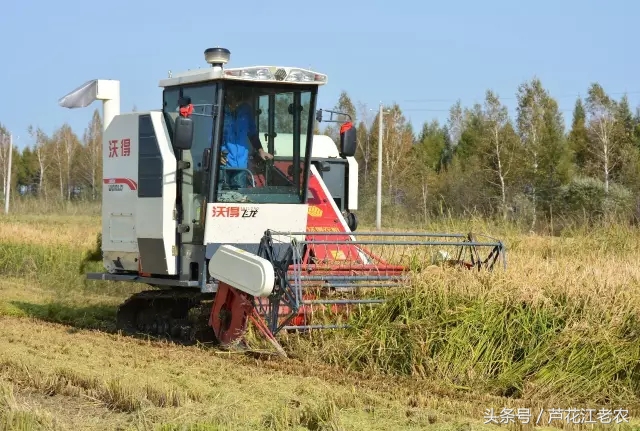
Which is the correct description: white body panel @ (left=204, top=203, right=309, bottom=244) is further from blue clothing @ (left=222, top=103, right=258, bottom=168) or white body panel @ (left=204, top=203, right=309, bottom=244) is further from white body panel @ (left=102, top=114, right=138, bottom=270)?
white body panel @ (left=102, top=114, right=138, bottom=270)

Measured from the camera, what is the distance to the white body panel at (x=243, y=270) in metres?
8.58

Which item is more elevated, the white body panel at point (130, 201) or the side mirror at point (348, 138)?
the side mirror at point (348, 138)

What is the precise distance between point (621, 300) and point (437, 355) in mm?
1610

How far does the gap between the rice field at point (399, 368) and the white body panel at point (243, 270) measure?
674 millimetres

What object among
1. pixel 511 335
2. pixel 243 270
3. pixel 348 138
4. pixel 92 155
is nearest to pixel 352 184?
pixel 348 138

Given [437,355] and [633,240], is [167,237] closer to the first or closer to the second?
[437,355]

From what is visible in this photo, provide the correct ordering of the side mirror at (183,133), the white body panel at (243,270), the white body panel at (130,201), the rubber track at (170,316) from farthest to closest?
the rubber track at (170,316) → the white body panel at (130,201) → the side mirror at (183,133) → the white body panel at (243,270)

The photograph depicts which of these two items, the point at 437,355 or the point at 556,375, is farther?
the point at 437,355

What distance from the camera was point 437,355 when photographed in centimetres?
813

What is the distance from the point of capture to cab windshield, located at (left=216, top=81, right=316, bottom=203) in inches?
392

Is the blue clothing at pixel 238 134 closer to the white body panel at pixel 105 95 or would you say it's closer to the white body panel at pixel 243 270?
the white body panel at pixel 243 270

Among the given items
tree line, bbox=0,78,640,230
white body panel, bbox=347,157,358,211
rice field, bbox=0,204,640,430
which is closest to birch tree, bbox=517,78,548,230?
tree line, bbox=0,78,640,230

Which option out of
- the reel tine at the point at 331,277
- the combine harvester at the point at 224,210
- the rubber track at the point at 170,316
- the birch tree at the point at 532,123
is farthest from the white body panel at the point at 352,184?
the birch tree at the point at 532,123

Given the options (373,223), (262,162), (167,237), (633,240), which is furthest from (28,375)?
(373,223)
